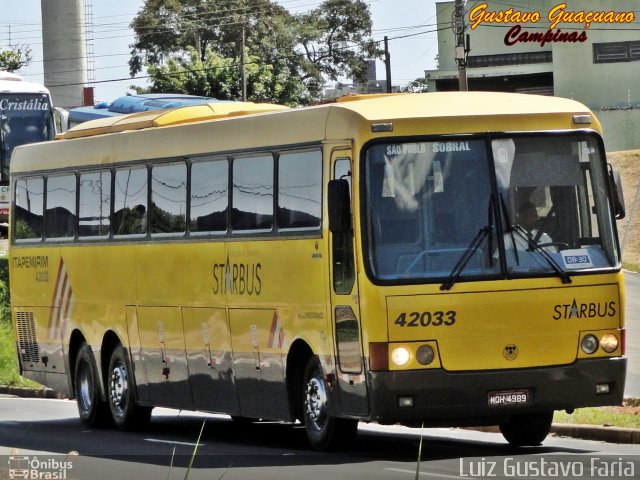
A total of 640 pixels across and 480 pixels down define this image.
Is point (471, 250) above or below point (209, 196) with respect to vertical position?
below

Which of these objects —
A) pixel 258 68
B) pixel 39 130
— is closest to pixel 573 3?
pixel 258 68

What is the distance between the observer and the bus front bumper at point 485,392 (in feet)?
46.4

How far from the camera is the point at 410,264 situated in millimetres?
14336

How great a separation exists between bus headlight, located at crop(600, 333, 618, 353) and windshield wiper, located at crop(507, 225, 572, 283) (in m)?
0.60

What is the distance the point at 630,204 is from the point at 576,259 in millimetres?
41338

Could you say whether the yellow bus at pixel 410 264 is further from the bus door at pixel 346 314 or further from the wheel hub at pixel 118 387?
the wheel hub at pixel 118 387

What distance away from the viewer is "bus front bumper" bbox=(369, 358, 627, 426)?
1416 cm

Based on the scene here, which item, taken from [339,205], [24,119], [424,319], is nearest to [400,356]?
[424,319]

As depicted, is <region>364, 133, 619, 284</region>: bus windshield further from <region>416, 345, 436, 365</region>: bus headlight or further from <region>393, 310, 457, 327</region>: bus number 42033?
<region>416, 345, 436, 365</region>: bus headlight

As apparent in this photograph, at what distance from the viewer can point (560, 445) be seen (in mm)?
16031

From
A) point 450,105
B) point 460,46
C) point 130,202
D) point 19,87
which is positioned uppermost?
point 460,46

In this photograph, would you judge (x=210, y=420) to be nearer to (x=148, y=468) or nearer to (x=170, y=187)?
(x=170, y=187)

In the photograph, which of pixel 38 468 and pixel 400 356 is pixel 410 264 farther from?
pixel 38 468

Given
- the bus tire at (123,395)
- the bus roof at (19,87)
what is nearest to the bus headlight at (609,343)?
the bus tire at (123,395)
